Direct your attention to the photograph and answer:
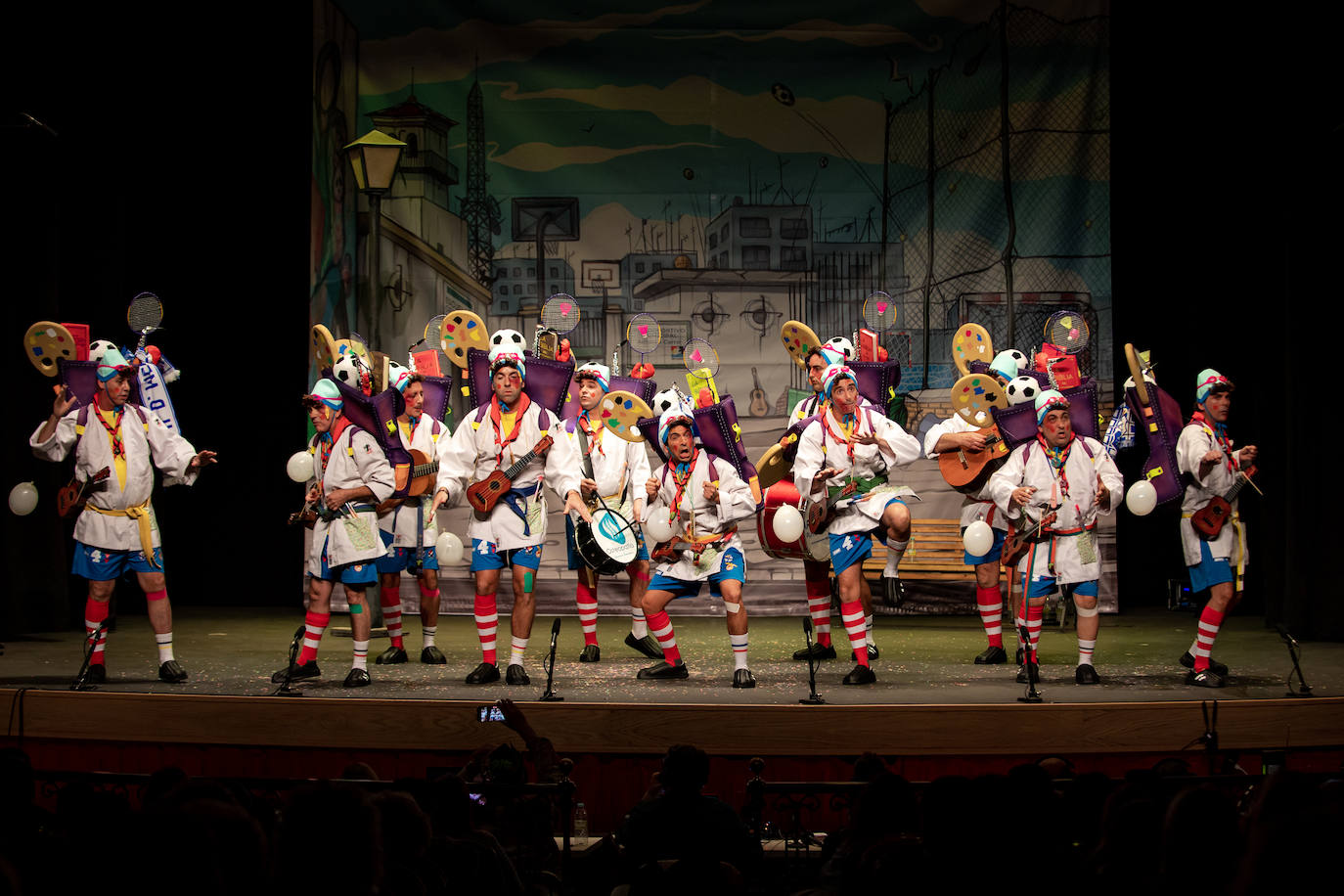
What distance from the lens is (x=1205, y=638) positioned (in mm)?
5844

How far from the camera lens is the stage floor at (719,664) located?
5.42m

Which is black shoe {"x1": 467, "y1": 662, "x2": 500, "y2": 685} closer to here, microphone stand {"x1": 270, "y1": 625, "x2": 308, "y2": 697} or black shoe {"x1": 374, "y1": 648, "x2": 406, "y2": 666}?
microphone stand {"x1": 270, "y1": 625, "x2": 308, "y2": 697}

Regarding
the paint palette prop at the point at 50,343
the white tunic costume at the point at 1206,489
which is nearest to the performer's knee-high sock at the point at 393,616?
the paint palette prop at the point at 50,343

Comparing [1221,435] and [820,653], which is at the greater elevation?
[1221,435]

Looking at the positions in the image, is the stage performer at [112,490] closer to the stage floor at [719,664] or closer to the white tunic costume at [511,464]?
the stage floor at [719,664]

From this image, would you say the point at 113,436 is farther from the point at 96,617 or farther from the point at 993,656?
the point at 993,656

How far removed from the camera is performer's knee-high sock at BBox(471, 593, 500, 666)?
588 cm

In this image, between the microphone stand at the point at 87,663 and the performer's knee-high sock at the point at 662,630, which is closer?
the microphone stand at the point at 87,663

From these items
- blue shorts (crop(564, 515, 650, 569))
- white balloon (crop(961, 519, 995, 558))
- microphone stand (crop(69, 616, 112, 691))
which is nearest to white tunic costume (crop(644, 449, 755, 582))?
blue shorts (crop(564, 515, 650, 569))

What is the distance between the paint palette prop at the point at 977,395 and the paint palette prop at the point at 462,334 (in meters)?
2.86

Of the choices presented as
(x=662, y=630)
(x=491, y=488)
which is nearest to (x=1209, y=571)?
(x=662, y=630)

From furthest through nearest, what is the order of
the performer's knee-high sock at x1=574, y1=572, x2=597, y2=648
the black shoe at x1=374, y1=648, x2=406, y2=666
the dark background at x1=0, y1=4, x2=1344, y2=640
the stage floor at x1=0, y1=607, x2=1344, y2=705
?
the dark background at x1=0, y1=4, x2=1344, y2=640 → the performer's knee-high sock at x1=574, y1=572, x2=597, y2=648 → the black shoe at x1=374, y1=648, x2=406, y2=666 → the stage floor at x1=0, y1=607, x2=1344, y2=705

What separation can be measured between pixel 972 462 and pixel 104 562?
496 cm

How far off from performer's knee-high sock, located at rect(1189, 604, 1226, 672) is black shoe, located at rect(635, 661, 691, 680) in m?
2.61
